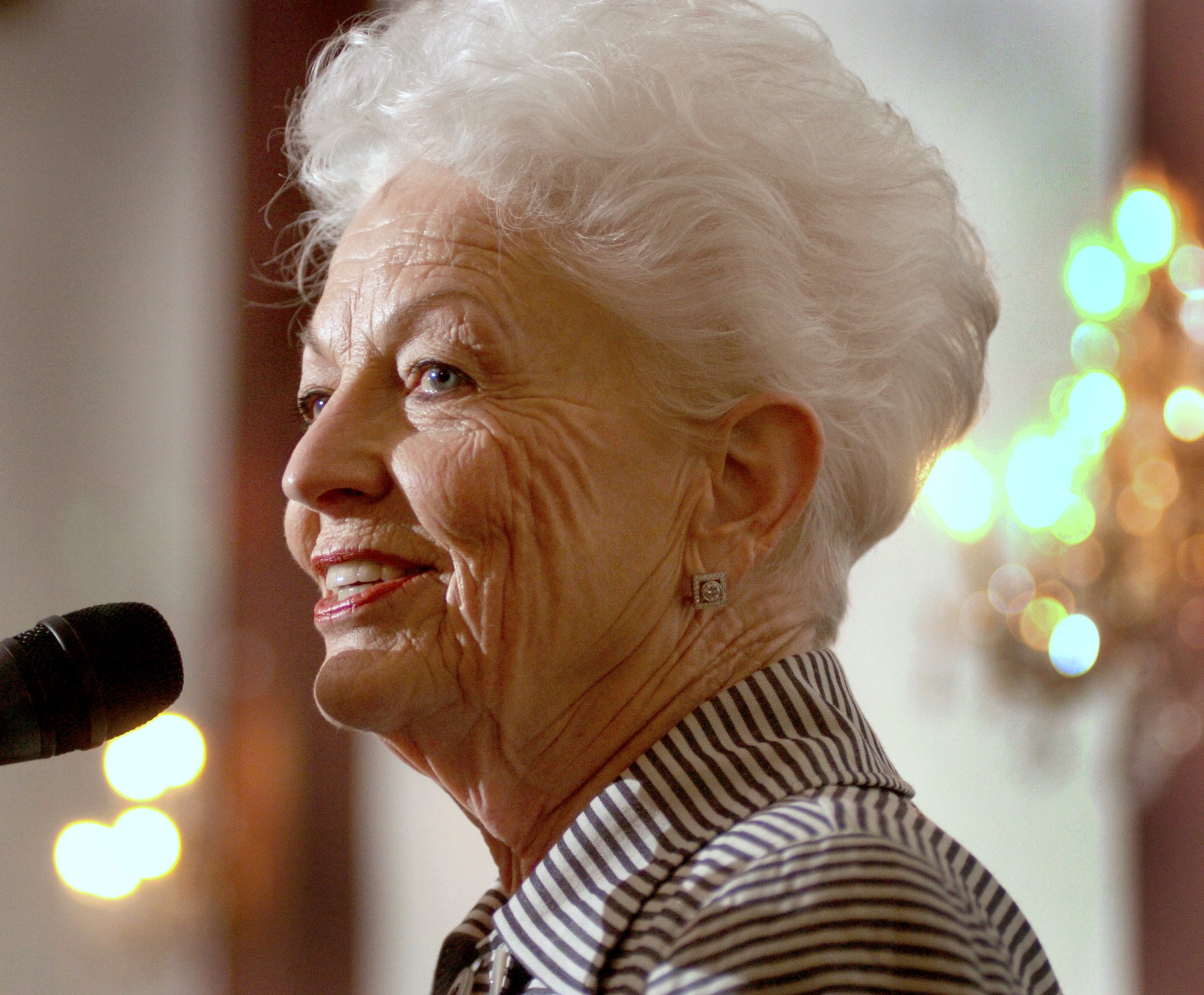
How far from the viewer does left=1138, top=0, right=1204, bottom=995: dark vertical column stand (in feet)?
9.41

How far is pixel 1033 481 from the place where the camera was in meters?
2.81

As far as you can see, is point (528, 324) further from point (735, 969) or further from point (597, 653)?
point (735, 969)

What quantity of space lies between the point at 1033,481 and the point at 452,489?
6.79 feet

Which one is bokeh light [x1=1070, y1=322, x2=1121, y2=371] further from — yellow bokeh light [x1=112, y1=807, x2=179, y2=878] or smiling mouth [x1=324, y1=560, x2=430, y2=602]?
yellow bokeh light [x1=112, y1=807, x2=179, y2=878]

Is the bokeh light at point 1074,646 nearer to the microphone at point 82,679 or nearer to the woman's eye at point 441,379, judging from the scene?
the woman's eye at point 441,379

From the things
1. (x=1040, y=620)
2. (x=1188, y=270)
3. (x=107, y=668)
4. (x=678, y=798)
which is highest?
(x=1188, y=270)

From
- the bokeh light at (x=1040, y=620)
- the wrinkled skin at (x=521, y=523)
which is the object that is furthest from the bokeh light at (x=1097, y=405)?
the wrinkled skin at (x=521, y=523)

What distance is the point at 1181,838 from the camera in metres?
2.88

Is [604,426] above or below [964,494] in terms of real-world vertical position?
below

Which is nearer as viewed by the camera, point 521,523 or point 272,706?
point 521,523

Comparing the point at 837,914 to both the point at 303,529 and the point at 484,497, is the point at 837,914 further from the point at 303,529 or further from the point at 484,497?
the point at 303,529

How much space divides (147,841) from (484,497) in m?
2.11

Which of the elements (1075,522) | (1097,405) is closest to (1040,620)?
(1075,522)

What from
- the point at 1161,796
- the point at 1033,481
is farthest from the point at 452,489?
the point at 1161,796
